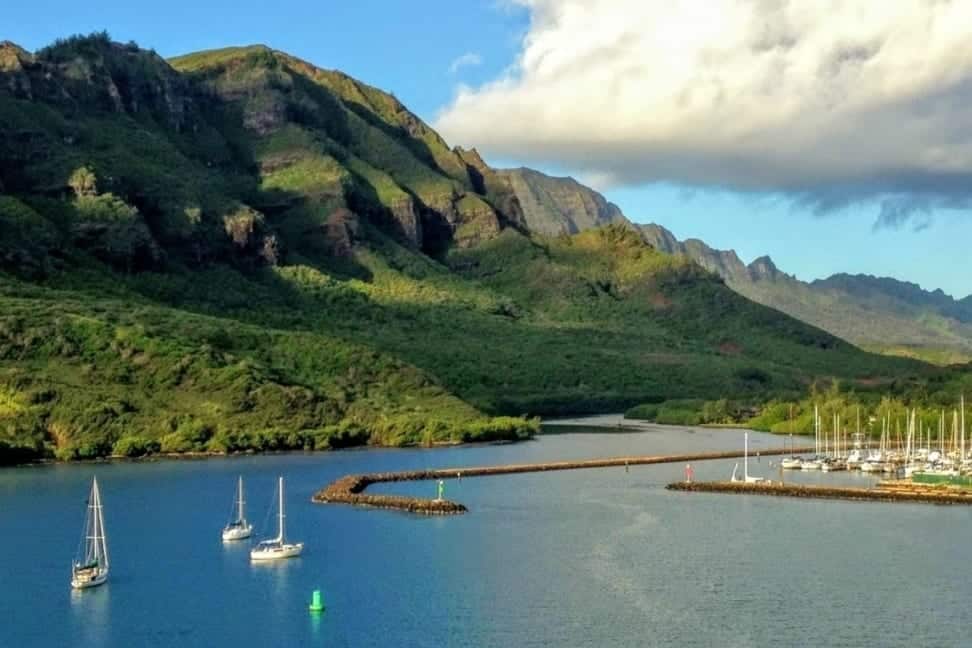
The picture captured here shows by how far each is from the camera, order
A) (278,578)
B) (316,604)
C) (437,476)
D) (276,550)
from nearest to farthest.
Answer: (316,604), (278,578), (276,550), (437,476)

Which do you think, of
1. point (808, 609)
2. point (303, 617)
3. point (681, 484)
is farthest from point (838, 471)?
point (303, 617)

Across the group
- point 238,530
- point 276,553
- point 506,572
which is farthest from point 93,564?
point 506,572

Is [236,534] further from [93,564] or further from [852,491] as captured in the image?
[852,491]

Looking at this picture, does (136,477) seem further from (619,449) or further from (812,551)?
(812,551)

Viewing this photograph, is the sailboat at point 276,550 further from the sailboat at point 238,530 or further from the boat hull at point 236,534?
the sailboat at point 238,530

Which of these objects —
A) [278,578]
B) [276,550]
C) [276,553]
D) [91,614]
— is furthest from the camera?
[276,550]

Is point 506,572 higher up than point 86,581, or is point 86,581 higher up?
point 506,572

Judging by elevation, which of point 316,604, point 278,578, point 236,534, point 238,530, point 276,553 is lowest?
point 316,604
